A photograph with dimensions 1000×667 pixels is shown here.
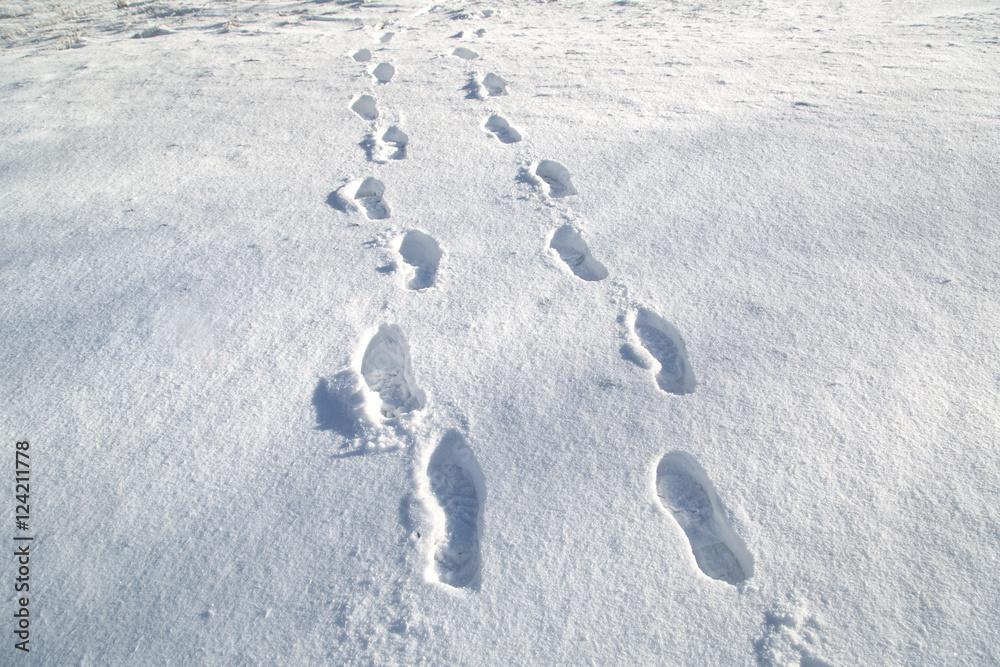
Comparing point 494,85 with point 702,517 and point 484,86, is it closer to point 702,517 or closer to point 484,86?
point 484,86

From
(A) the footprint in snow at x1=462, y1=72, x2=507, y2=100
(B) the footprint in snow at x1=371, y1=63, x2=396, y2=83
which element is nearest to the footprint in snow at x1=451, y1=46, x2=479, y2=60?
(A) the footprint in snow at x1=462, y1=72, x2=507, y2=100

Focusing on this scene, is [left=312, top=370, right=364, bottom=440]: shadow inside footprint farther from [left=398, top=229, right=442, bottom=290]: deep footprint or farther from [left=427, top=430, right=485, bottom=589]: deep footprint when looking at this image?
[left=398, top=229, right=442, bottom=290]: deep footprint

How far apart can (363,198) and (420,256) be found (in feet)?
1.58

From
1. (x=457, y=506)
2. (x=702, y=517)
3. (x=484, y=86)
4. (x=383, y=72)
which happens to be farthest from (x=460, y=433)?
(x=383, y=72)

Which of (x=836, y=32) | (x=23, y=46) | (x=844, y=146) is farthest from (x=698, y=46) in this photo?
(x=23, y=46)

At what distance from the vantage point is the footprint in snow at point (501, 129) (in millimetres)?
2635

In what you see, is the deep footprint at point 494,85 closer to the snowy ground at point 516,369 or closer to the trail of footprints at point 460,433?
the snowy ground at point 516,369

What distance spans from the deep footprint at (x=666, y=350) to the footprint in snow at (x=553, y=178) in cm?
76

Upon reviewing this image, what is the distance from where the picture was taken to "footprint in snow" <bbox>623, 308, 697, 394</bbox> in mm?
1558

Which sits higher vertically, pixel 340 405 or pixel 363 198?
pixel 363 198

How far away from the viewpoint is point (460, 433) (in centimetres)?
145

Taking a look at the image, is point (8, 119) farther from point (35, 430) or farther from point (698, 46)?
point (698, 46)

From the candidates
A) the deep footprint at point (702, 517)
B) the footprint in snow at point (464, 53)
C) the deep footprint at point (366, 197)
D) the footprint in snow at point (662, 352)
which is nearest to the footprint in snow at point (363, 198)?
the deep footprint at point (366, 197)

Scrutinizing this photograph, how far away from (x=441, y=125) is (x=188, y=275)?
1.40 meters
